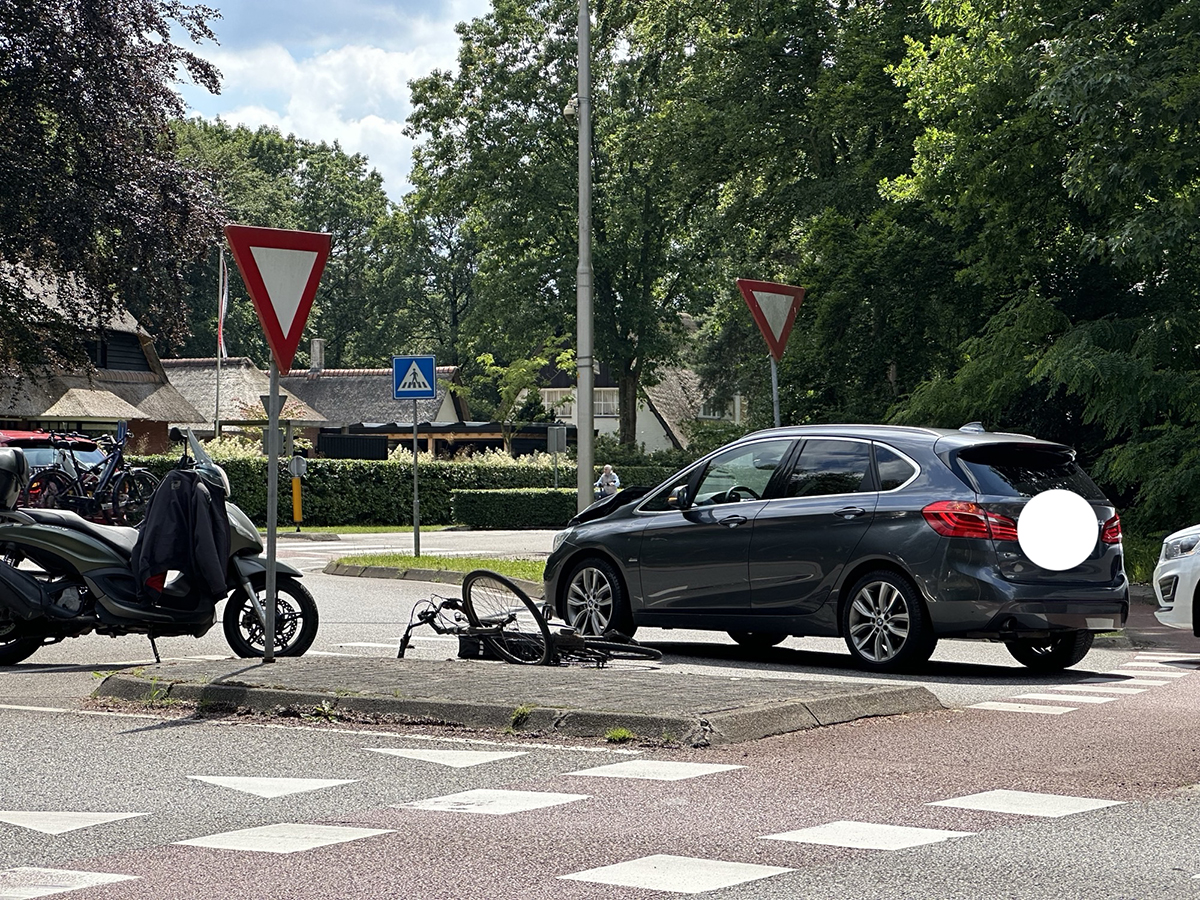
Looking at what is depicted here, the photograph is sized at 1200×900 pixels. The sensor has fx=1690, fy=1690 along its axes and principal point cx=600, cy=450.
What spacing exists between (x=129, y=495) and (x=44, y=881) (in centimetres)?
2401

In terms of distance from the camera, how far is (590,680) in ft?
32.0

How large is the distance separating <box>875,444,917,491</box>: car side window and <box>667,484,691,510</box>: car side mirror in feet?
5.31

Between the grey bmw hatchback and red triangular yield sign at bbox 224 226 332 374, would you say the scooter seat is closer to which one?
red triangular yield sign at bbox 224 226 332 374

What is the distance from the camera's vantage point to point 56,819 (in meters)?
6.38

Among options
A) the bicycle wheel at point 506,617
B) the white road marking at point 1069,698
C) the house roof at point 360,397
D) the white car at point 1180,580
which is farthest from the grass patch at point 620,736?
the house roof at point 360,397

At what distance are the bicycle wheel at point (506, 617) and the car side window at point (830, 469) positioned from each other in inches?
85.1

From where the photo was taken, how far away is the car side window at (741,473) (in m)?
12.4

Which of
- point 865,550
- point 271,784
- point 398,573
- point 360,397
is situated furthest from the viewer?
point 360,397

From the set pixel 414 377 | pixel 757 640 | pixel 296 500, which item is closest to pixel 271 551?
pixel 757 640

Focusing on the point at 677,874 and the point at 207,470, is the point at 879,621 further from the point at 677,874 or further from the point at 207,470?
the point at 677,874

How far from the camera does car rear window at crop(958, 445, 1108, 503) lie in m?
11.4

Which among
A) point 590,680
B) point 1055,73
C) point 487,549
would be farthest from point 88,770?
point 487,549

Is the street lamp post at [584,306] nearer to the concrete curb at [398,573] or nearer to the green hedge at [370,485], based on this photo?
the concrete curb at [398,573]

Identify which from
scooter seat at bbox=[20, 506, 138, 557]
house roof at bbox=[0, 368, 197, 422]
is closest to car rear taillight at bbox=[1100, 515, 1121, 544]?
scooter seat at bbox=[20, 506, 138, 557]
